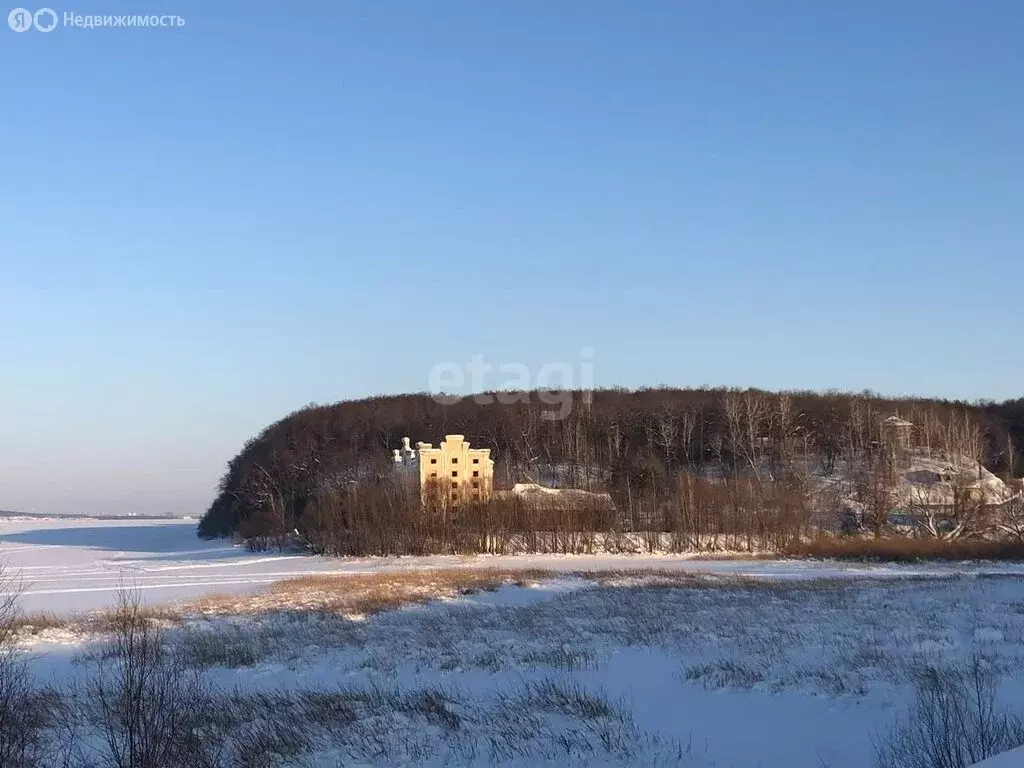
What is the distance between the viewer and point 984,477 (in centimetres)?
8212

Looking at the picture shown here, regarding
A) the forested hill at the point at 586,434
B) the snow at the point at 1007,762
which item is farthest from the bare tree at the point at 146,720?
the forested hill at the point at 586,434

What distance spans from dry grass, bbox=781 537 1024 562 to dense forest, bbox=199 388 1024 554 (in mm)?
8842

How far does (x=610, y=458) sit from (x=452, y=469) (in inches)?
993

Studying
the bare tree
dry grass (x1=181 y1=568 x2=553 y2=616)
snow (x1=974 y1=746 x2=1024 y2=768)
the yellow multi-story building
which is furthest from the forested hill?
snow (x1=974 y1=746 x2=1024 y2=768)

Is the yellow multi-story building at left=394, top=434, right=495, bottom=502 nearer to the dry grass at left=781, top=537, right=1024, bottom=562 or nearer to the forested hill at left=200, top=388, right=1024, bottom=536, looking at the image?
the forested hill at left=200, top=388, right=1024, bottom=536

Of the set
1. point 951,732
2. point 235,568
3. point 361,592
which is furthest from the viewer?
point 235,568

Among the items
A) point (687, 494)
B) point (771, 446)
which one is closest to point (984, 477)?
point (771, 446)

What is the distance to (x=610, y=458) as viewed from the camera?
98.7 m

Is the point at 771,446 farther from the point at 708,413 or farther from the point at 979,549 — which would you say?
the point at 979,549

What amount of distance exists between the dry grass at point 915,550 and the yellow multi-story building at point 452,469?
25.9 meters

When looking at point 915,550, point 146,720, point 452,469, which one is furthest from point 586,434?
point 146,720

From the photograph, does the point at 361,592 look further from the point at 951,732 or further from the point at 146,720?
the point at 951,732

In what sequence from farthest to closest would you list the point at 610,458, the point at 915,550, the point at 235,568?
the point at 610,458 → the point at 235,568 → the point at 915,550

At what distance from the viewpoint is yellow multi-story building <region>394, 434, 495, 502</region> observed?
72250 mm
